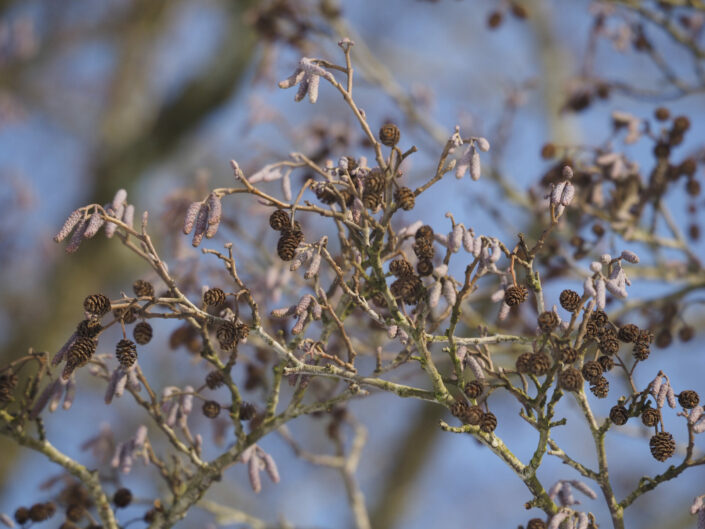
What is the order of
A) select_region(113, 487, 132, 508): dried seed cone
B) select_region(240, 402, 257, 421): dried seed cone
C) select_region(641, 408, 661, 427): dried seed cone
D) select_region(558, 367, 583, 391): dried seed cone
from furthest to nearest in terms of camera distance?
select_region(113, 487, 132, 508): dried seed cone → select_region(240, 402, 257, 421): dried seed cone → select_region(641, 408, 661, 427): dried seed cone → select_region(558, 367, 583, 391): dried seed cone

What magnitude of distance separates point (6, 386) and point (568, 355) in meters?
1.44

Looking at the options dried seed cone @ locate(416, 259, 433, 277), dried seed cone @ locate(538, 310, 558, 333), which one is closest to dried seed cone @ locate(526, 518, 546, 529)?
dried seed cone @ locate(538, 310, 558, 333)

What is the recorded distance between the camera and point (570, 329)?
5.57ft

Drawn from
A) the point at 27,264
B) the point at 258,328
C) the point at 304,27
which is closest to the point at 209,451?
the point at 27,264

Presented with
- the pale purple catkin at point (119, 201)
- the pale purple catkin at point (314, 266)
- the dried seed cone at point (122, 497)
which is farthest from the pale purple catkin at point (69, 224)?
the dried seed cone at point (122, 497)

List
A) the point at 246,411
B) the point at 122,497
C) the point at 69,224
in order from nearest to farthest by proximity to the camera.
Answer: the point at 69,224
the point at 246,411
the point at 122,497

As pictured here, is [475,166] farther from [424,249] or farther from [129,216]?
[129,216]

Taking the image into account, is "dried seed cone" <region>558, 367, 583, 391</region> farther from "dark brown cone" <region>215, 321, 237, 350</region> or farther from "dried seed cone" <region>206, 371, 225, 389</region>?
"dried seed cone" <region>206, 371, 225, 389</region>

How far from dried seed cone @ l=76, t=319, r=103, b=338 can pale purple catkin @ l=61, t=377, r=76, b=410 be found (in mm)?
435

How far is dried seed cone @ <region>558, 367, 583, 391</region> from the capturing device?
5.46ft

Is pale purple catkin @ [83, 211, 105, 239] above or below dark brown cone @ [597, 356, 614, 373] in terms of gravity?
below

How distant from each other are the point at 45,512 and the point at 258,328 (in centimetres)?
101

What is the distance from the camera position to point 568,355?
5.53 ft

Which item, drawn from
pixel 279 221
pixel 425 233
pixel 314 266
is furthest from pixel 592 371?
pixel 279 221
